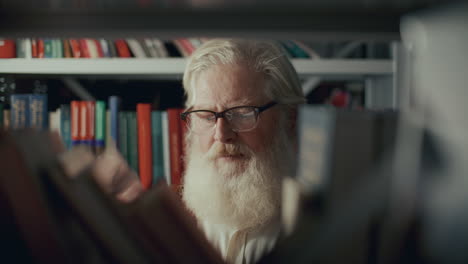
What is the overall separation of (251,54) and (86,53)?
741 millimetres

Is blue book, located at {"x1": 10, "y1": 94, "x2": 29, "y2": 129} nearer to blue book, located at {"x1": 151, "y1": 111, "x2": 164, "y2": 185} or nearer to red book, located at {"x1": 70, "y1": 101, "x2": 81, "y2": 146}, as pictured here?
red book, located at {"x1": 70, "y1": 101, "x2": 81, "y2": 146}

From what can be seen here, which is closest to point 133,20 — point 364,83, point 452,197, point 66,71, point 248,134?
point 452,197

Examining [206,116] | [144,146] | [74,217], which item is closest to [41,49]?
[144,146]

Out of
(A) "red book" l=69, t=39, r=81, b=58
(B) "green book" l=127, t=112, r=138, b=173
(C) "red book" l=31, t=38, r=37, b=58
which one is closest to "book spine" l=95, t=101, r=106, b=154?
(B) "green book" l=127, t=112, r=138, b=173

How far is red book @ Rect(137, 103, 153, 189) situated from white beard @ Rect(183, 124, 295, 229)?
1.25 feet

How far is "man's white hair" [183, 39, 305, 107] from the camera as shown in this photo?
46.8 inches

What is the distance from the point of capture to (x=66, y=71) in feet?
4.84

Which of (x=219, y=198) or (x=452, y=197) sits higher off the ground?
(x=452, y=197)

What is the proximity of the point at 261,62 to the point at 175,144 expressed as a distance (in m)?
0.56

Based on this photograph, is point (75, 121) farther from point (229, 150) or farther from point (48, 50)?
point (229, 150)

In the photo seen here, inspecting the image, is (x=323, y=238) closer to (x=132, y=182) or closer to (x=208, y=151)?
(x=132, y=182)

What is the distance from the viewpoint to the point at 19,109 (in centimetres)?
146

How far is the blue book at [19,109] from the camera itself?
4.70 feet

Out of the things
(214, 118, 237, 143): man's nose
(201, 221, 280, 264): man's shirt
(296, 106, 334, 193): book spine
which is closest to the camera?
(296, 106, 334, 193): book spine
